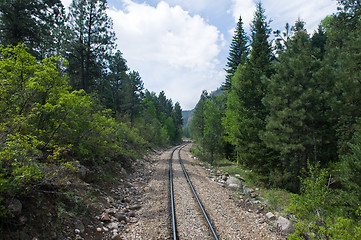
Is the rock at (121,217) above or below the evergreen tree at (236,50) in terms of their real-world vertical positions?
below

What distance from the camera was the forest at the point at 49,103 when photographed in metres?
4.44

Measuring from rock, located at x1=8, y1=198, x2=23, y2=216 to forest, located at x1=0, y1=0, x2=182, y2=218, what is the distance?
0.11m

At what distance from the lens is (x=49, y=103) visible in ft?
21.2

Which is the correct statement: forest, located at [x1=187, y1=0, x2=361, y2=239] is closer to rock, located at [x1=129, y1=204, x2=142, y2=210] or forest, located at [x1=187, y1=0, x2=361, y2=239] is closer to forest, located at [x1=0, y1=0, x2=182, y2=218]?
rock, located at [x1=129, y1=204, x2=142, y2=210]

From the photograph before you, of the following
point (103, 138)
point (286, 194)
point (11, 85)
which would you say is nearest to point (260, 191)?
point (286, 194)

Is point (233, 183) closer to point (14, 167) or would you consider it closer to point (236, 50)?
point (14, 167)

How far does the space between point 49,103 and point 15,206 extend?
3.35m

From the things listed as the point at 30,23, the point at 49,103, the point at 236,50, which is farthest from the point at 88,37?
the point at 236,50

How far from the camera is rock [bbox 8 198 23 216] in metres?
4.07

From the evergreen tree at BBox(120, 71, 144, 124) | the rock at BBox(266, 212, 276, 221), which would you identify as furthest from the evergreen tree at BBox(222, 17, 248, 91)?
the rock at BBox(266, 212, 276, 221)

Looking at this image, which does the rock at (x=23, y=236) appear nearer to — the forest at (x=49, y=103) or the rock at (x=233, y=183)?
the forest at (x=49, y=103)

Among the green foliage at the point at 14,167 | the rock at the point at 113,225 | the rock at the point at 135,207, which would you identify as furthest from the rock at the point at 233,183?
the green foliage at the point at 14,167

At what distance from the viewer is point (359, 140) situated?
778 cm

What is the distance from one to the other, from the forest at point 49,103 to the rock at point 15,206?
0.37 ft
